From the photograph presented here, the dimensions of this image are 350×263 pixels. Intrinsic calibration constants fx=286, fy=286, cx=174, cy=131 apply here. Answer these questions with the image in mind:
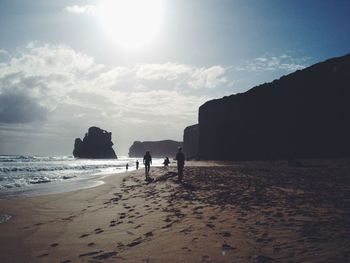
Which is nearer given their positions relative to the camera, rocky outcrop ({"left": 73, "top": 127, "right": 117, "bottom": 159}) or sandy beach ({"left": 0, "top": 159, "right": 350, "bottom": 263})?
sandy beach ({"left": 0, "top": 159, "right": 350, "bottom": 263})

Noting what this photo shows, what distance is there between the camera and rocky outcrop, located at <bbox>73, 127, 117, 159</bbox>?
18925cm

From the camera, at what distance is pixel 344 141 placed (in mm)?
40438

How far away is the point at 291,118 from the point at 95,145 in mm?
158380

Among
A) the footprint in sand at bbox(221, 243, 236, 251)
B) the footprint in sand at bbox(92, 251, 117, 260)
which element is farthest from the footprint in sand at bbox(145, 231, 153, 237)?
the footprint in sand at bbox(221, 243, 236, 251)

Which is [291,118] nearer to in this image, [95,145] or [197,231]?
[197,231]

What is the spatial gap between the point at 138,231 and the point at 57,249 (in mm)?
1783

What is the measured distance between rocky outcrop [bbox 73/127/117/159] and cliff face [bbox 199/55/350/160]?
427ft

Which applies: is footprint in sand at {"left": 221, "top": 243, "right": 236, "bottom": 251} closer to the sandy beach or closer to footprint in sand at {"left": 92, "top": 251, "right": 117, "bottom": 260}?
the sandy beach

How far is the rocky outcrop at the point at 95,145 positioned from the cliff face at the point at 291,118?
427 ft

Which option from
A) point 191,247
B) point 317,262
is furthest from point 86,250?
point 317,262

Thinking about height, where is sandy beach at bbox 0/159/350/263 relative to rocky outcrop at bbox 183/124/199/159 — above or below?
below

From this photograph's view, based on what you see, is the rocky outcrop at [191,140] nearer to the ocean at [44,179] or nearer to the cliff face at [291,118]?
the cliff face at [291,118]

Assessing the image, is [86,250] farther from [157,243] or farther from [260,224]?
[260,224]

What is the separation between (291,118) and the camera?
51125mm
